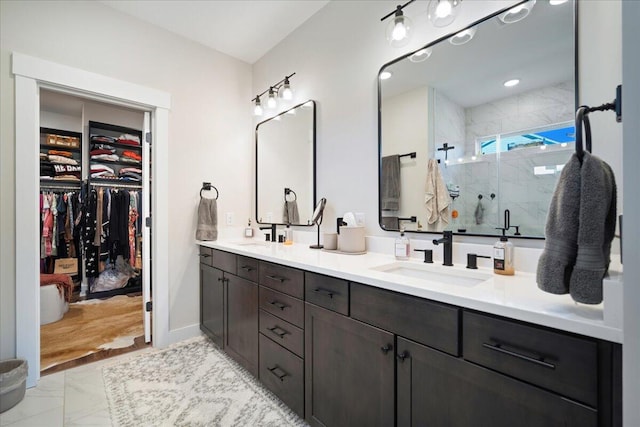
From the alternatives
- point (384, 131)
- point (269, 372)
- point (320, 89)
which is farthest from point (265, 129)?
point (269, 372)

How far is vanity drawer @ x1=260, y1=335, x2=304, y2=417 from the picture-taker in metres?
1.54

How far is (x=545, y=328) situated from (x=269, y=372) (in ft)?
4.93

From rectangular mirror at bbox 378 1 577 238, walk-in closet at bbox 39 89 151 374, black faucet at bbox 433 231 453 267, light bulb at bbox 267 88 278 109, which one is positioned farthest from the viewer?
walk-in closet at bbox 39 89 151 374

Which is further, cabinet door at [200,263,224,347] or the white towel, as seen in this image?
cabinet door at [200,263,224,347]

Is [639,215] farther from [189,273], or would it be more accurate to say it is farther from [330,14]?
[189,273]

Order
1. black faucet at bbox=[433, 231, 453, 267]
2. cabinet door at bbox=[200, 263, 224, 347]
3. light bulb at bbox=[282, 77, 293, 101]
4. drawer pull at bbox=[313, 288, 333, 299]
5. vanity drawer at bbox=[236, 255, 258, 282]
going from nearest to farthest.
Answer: drawer pull at bbox=[313, 288, 333, 299] → black faucet at bbox=[433, 231, 453, 267] → vanity drawer at bbox=[236, 255, 258, 282] → cabinet door at bbox=[200, 263, 224, 347] → light bulb at bbox=[282, 77, 293, 101]

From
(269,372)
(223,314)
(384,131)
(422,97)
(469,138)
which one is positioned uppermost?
(422,97)

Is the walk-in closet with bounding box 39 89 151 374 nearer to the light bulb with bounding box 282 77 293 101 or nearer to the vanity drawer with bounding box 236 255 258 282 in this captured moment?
the vanity drawer with bounding box 236 255 258 282

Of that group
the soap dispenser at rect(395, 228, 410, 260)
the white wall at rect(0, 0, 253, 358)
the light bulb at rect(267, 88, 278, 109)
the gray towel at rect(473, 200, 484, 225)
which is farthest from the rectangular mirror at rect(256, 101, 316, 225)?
the gray towel at rect(473, 200, 484, 225)

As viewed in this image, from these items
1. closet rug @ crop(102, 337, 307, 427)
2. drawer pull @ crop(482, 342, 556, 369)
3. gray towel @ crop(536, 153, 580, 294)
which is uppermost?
gray towel @ crop(536, 153, 580, 294)

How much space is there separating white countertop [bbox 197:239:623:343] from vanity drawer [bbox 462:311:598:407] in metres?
0.04

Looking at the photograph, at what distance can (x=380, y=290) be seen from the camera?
1.18 m

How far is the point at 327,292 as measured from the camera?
1.39 meters

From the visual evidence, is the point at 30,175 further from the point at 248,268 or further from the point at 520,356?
the point at 520,356
